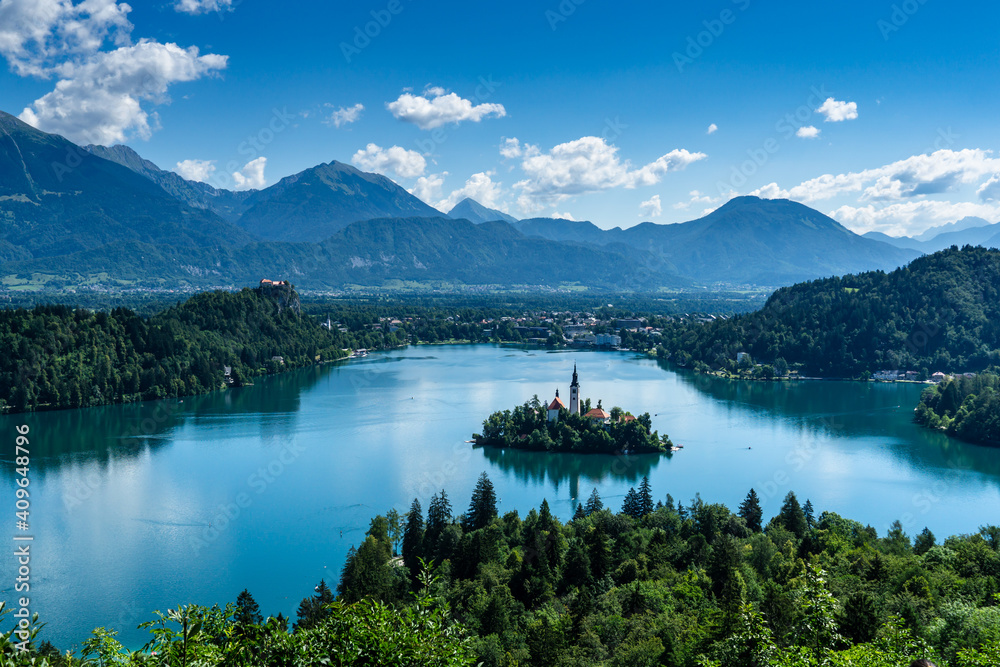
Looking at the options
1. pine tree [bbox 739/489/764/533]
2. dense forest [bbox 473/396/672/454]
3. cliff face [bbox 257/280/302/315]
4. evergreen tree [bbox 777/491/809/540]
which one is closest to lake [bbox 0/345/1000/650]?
dense forest [bbox 473/396/672/454]

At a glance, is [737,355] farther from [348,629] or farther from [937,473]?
[348,629]

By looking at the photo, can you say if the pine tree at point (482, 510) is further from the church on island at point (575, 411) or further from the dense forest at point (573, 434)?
the church on island at point (575, 411)

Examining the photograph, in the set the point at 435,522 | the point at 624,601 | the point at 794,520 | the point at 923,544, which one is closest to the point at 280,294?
the point at 435,522

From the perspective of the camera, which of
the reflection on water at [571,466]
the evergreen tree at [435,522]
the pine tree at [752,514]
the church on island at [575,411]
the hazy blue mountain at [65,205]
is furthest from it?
the hazy blue mountain at [65,205]

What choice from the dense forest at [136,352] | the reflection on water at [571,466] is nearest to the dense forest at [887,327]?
the reflection on water at [571,466]

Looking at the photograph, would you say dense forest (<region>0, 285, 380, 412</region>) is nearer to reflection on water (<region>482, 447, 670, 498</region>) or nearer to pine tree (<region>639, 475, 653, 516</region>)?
reflection on water (<region>482, 447, 670, 498</region>)

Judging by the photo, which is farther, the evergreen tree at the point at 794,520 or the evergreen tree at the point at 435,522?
the evergreen tree at the point at 794,520

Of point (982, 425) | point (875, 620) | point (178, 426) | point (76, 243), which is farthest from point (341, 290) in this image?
point (875, 620)

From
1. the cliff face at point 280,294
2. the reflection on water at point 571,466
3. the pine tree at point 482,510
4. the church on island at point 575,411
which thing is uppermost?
the cliff face at point 280,294
